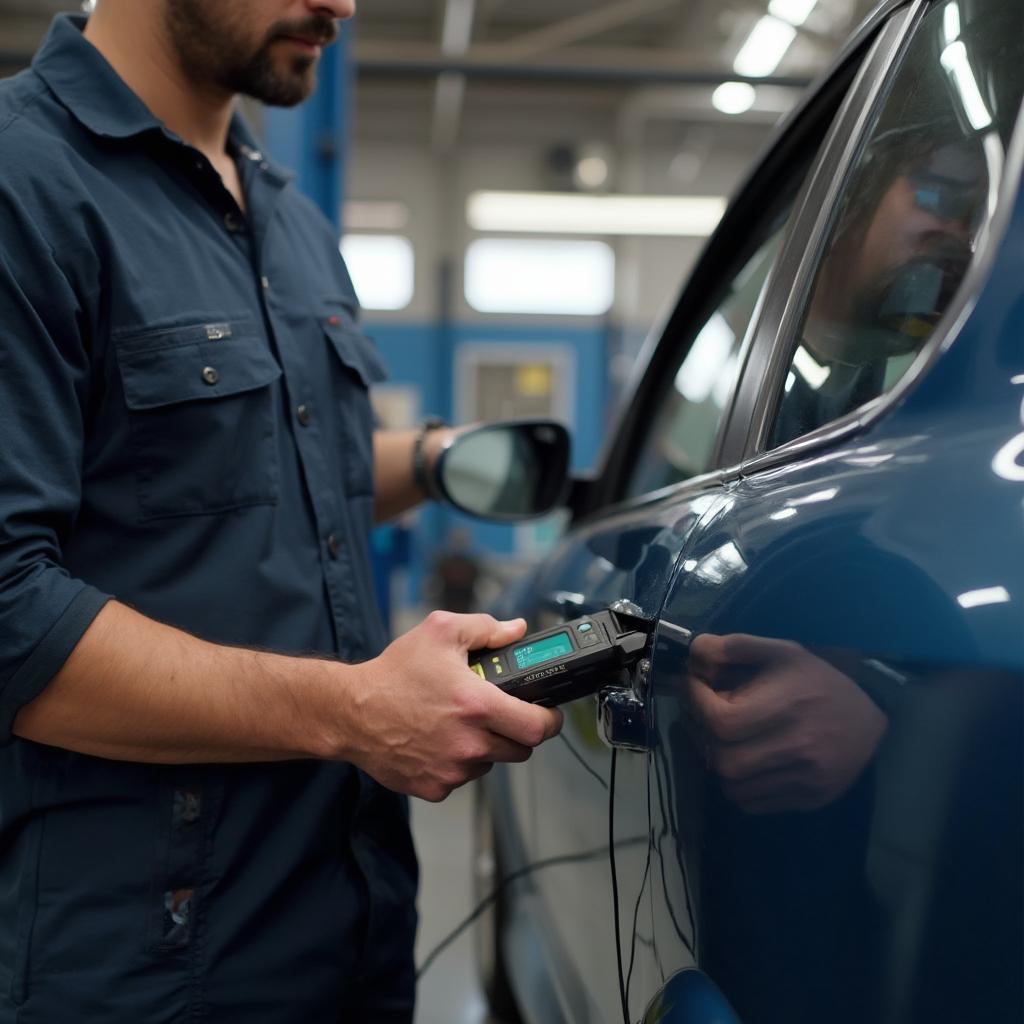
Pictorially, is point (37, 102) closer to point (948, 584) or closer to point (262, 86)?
point (262, 86)

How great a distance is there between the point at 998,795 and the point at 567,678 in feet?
1.50

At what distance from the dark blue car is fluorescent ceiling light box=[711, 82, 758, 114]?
10836mm

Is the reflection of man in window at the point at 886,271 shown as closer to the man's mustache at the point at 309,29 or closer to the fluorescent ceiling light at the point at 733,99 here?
the man's mustache at the point at 309,29

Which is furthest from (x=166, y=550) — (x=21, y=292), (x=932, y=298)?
(x=932, y=298)

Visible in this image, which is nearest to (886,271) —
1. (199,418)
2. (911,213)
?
(911,213)

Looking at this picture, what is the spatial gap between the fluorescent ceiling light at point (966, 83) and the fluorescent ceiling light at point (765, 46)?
358 inches

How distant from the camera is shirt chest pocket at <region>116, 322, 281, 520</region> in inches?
45.8

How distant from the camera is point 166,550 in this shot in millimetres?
1184

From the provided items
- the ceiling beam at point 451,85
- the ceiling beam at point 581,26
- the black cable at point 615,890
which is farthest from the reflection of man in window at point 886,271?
the ceiling beam at point 581,26

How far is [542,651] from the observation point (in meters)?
0.99

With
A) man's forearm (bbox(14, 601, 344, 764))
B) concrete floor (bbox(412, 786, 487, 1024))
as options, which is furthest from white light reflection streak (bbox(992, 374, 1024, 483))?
concrete floor (bbox(412, 786, 487, 1024))

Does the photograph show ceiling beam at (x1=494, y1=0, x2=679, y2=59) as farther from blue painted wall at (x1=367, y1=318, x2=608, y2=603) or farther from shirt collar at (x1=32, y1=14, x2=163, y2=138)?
shirt collar at (x1=32, y1=14, x2=163, y2=138)

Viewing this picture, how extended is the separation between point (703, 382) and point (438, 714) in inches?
33.0

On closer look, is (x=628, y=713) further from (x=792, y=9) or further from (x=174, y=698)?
(x=792, y=9)
